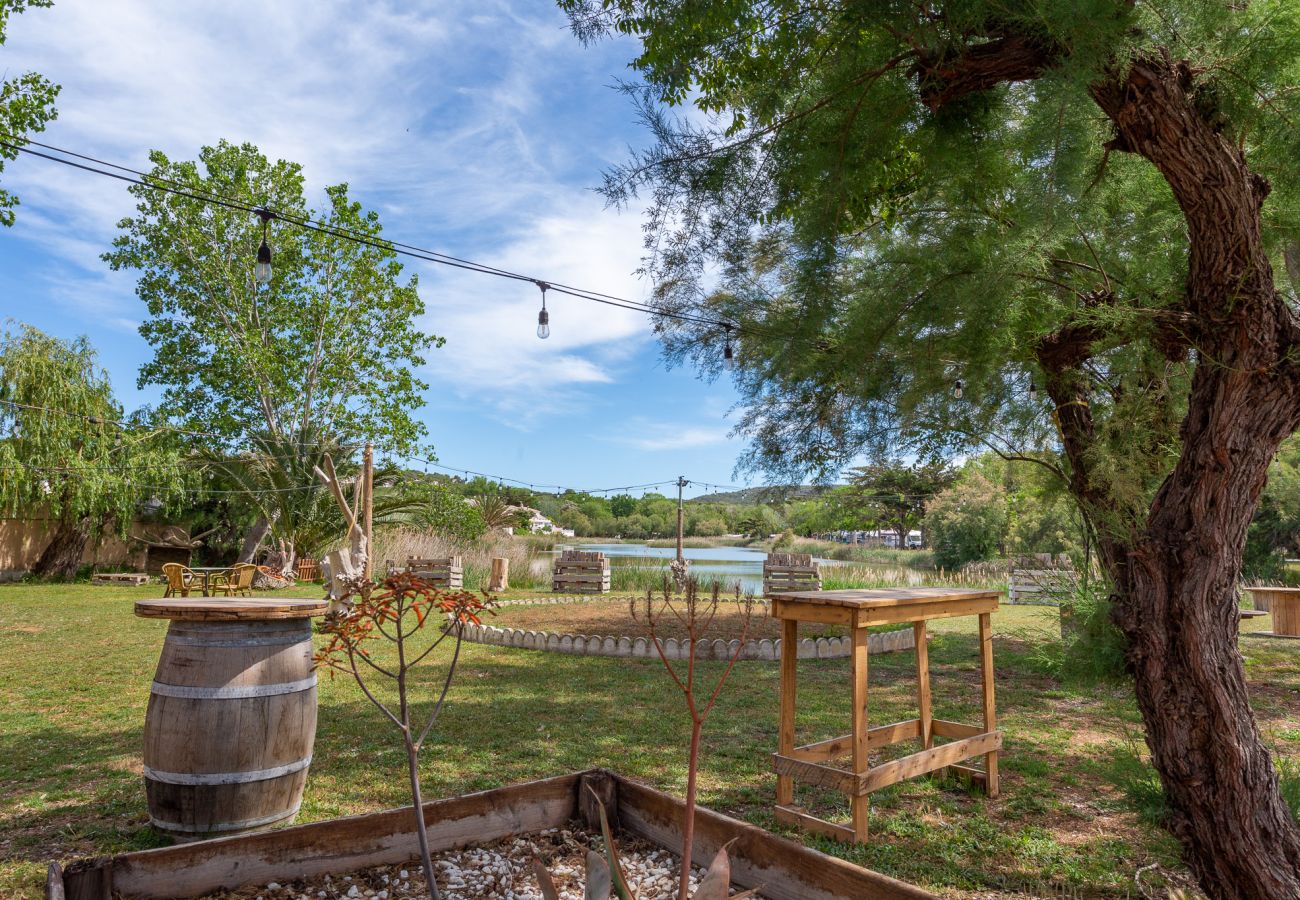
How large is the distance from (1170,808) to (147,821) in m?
3.77

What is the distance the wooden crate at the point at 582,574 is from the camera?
14523 millimetres

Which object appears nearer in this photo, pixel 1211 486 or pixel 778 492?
pixel 1211 486

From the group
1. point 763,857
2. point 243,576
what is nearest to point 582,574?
point 243,576

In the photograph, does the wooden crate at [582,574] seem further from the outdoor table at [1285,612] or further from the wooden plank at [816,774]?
the wooden plank at [816,774]

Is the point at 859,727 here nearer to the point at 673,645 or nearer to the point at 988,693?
the point at 988,693

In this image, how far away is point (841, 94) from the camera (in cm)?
269

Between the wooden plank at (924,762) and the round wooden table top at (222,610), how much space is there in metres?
2.23

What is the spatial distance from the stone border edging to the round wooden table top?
15.2 ft

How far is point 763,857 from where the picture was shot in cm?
218

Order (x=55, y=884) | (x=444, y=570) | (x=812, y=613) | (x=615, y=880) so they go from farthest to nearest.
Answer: (x=444, y=570) < (x=812, y=613) < (x=55, y=884) < (x=615, y=880)

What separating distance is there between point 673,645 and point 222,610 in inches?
202

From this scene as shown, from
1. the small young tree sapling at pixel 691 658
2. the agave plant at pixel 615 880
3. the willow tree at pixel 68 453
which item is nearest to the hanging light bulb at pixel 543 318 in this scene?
the small young tree sapling at pixel 691 658

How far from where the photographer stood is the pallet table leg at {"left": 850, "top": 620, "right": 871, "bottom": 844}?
2.93 m

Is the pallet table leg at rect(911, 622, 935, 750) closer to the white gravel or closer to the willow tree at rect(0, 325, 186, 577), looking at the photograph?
the white gravel
